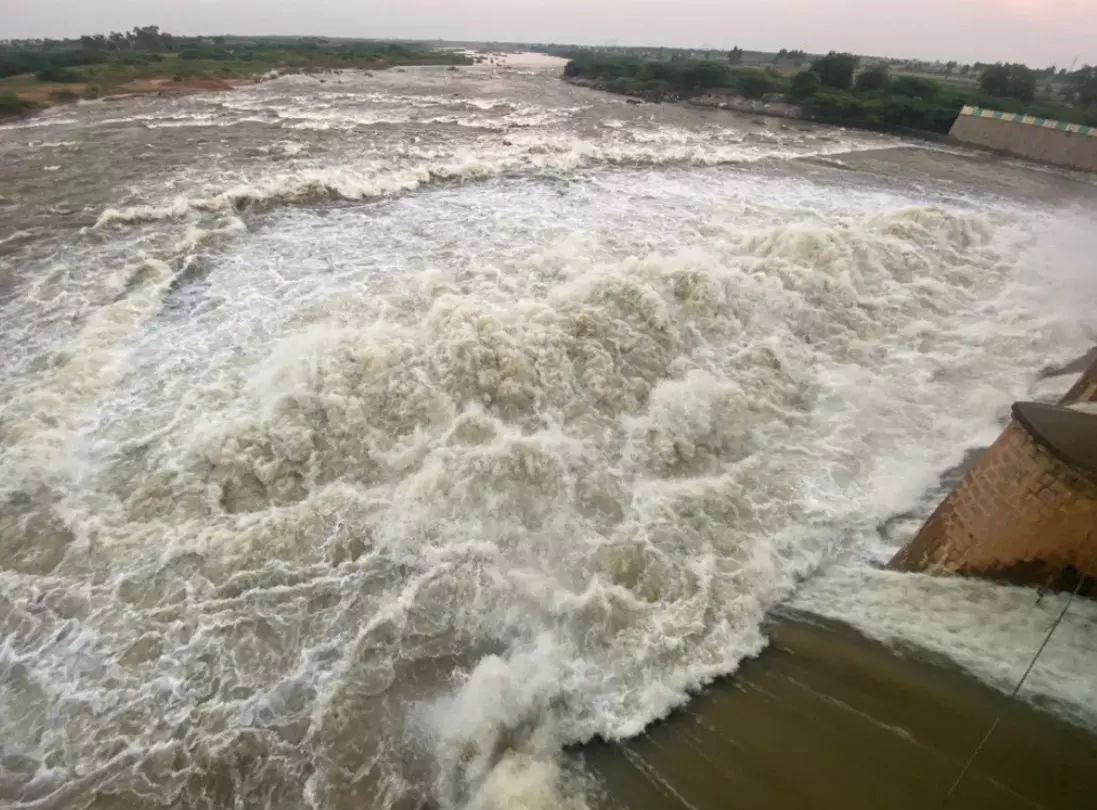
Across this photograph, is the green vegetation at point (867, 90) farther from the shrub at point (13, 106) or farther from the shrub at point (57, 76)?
the shrub at point (13, 106)

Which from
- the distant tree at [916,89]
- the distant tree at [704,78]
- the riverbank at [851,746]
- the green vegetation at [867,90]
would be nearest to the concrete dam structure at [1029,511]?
the riverbank at [851,746]

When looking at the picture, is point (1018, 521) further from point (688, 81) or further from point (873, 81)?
point (688, 81)

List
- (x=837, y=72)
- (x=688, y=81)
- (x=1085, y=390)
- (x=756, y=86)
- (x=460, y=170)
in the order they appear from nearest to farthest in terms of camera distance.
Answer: (x=1085, y=390)
(x=460, y=170)
(x=756, y=86)
(x=837, y=72)
(x=688, y=81)

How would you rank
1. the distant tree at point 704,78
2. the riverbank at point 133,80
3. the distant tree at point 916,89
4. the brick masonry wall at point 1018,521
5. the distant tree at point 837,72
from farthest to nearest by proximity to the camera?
the distant tree at point 704,78 < the distant tree at point 837,72 < the distant tree at point 916,89 < the riverbank at point 133,80 < the brick masonry wall at point 1018,521

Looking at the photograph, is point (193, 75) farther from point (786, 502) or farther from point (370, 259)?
point (786, 502)

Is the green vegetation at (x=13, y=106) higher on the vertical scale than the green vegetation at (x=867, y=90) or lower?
lower

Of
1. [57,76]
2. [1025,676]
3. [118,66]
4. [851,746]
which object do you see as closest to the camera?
[851,746]

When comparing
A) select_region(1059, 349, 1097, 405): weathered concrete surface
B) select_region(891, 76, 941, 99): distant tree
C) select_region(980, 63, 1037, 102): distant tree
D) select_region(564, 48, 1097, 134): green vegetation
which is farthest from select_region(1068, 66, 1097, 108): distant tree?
select_region(1059, 349, 1097, 405): weathered concrete surface

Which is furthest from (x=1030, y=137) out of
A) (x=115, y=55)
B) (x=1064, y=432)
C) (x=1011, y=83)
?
(x=115, y=55)
